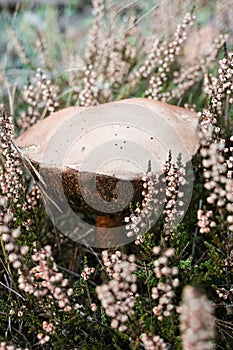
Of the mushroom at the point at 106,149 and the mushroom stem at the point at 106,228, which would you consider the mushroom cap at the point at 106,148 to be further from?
the mushroom stem at the point at 106,228

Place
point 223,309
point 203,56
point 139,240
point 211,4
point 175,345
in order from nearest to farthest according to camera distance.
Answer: point 175,345
point 139,240
point 223,309
point 203,56
point 211,4

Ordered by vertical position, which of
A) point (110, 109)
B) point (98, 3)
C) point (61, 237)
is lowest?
point (61, 237)

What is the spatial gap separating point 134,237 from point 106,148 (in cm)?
34

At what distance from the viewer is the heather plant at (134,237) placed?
933 mm

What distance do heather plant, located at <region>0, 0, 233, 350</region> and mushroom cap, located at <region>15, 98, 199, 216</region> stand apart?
5cm

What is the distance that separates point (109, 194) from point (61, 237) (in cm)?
47

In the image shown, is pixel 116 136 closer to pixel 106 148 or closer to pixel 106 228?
pixel 106 148

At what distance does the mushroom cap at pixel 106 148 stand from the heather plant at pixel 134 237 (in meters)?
0.05

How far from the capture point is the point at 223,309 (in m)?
1.31

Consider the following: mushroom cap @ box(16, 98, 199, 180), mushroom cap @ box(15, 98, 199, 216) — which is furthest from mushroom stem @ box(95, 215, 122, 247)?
mushroom cap @ box(16, 98, 199, 180)

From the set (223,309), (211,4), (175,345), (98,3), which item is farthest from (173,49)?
(211,4)

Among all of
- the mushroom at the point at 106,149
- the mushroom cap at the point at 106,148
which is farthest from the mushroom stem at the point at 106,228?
the mushroom cap at the point at 106,148

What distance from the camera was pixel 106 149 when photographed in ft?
4.17

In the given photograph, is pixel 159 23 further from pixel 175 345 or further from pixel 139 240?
pixel 175 345
